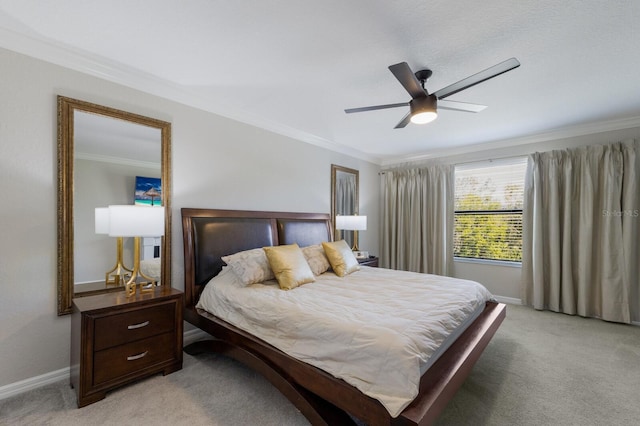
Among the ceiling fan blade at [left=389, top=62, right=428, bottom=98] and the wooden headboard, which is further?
the wooden headboard

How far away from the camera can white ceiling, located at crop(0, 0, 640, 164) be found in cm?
167

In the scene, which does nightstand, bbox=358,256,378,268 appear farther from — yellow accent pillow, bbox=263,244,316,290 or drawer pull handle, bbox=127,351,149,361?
drawer pull handle, bbox=127,351,149,361

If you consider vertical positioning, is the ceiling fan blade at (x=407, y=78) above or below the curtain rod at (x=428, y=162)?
above

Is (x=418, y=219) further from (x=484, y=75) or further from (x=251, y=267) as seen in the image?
(x=251, y=267)

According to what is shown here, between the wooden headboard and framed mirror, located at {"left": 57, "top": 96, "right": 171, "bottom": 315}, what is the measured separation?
0.65ft

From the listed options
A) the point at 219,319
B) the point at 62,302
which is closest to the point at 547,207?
the point at 219,319

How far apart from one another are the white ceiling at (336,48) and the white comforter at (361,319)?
1.84 metres

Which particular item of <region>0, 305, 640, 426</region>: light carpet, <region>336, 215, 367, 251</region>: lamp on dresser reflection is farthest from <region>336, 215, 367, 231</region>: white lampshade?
<region>0, 305, 640, 426</region>: light carpet

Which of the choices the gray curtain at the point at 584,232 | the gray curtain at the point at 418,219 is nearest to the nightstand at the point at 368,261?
the gray curtain at the point at 418,219

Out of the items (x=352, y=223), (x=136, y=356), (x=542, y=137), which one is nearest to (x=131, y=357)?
(x=136, y=356)

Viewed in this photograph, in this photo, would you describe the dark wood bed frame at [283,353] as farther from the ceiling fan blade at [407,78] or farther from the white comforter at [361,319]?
the ceiling fan blade at [407,78]

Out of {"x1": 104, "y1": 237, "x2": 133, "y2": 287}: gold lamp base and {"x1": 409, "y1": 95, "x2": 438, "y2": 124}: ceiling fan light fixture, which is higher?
{"x1": 409, "y1": 95, "x2": 438, "y2": 124}: ceiling fan light fixture

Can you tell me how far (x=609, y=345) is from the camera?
9.01ft

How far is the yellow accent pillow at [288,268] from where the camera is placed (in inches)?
97.5
